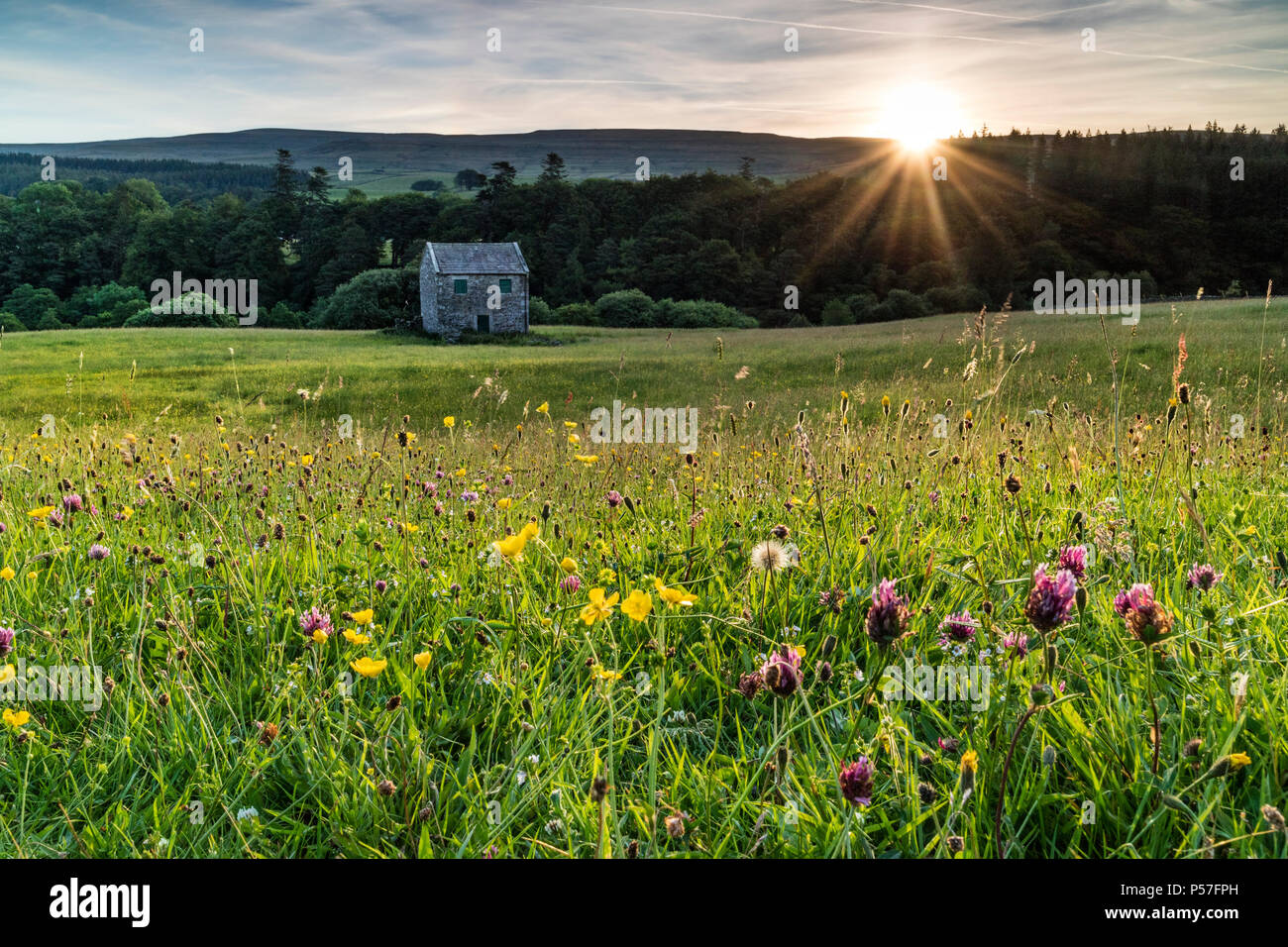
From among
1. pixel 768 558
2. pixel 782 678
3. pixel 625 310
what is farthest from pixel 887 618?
pixel 625 310

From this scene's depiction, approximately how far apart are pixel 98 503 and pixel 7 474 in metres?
1.53

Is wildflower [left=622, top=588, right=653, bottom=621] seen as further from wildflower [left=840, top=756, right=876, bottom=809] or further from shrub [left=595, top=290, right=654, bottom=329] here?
shrub [left=595, top=290, right=654, bottom=329]

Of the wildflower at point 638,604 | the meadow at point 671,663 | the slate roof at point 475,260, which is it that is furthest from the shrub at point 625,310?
the wildflower at point 638,604

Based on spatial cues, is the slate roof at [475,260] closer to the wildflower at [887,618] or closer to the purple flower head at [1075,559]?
the purple flower head at [1075,559]

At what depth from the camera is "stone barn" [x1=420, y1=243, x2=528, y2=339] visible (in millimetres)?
52875

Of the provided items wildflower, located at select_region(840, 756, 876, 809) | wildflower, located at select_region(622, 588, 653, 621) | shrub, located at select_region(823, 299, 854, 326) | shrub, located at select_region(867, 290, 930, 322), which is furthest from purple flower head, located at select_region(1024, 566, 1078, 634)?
shrub, located at select_region(867, 290, 930, 322)

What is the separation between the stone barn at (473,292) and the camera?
173 ft

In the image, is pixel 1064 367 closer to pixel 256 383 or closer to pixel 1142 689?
pixel 1142 689

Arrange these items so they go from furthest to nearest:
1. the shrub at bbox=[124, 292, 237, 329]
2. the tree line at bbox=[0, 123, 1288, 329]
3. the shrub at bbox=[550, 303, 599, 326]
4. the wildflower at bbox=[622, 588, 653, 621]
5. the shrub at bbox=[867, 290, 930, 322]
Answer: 1. the tree line at bbox=[0, 123, 1288, 329]
2. the shrub at bbox=[867, 290, 930, 322]
3. the shrub at bbox=[550, 303, 599, 326]
4. the shrub at bbox=[124, 292, 237, 329]
5. the wildflower at bbox=[622, 588, 653, 621]

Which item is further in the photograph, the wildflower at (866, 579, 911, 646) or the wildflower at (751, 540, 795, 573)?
the wildflower at (751, 540, 795, 573)

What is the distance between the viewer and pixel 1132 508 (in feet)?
12.4
